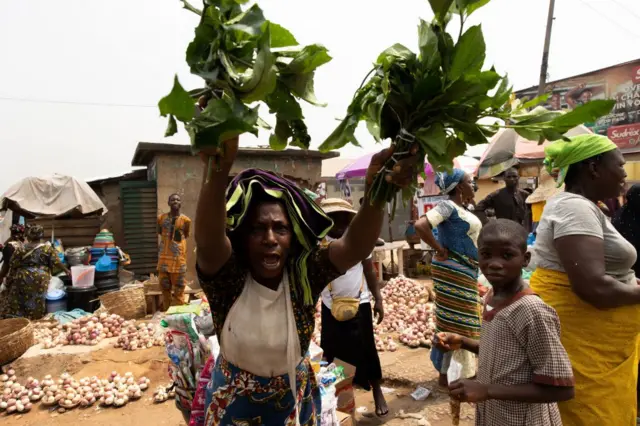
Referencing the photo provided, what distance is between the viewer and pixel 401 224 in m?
17.6

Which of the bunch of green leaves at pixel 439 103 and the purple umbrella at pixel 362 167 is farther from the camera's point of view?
the purple umbrella at pixel 362 167

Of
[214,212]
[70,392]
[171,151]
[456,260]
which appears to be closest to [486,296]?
[214,212]

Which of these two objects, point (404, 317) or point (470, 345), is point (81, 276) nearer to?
point (404, 317)

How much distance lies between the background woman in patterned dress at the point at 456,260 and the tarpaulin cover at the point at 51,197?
8.67 meters

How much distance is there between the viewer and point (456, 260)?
3.98 m

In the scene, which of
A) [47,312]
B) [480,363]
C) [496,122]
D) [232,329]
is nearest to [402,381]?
[480,363]

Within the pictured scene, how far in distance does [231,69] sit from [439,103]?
61 cm

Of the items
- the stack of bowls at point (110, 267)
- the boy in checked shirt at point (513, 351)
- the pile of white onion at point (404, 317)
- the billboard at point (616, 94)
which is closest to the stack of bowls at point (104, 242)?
the stack of bowls at point (110, 267)

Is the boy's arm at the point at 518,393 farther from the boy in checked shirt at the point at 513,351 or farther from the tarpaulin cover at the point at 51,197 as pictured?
the tarpaulin cover at the point at 51,197

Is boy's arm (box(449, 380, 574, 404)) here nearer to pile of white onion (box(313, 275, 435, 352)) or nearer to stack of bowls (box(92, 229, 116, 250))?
pile of white onion (box(313, 275, 435, 352))

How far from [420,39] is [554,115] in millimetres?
509

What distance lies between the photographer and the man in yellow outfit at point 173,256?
7.25 meters

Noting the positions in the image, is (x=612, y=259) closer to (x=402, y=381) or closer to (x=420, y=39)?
(x=420, y=39)

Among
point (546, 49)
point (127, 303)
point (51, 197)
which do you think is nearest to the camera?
point (127, 303)
